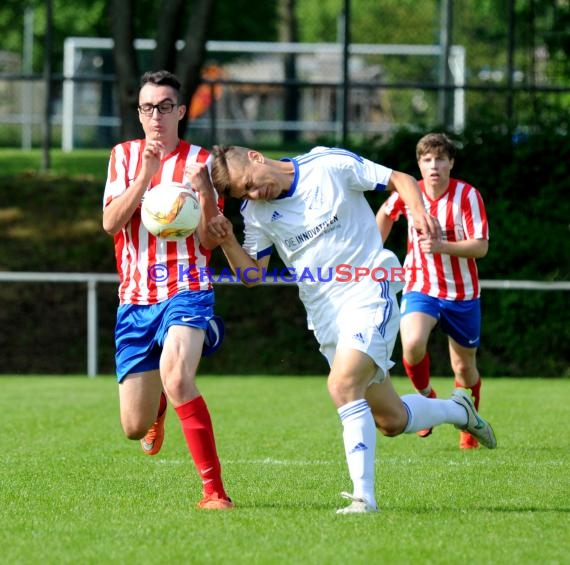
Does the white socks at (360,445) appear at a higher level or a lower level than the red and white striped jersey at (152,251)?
lower

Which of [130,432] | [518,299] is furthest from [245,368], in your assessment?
[130,432]

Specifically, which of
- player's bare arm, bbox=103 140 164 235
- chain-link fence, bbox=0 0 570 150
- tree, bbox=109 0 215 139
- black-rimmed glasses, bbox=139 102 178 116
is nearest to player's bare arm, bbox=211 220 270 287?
player's bare arm, bbox=103 140 164 235

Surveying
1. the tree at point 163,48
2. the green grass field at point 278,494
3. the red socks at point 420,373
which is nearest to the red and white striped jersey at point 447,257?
the red socks at point 420,373

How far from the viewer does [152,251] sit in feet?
21.6

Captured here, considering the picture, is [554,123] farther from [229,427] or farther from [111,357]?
[229,427]

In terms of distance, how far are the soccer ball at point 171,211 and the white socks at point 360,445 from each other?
1.21 m

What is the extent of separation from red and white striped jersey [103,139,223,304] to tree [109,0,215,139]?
32.6 ft

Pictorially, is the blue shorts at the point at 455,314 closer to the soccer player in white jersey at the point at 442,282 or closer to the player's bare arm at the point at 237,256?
the soccer player in white jersey at the point at 442,282

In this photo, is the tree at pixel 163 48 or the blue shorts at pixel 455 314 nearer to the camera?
the blue shorts at pixel 455 314

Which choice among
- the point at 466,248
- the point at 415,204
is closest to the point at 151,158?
the point at 415,204

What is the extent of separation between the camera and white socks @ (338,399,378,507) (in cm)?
594

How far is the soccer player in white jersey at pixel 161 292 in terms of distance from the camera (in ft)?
20.4

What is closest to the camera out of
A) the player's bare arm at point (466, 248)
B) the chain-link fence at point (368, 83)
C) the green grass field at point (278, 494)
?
the green grass field at point (278, 494)

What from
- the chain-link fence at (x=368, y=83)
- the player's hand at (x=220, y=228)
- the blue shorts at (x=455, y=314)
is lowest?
the blue shorts at (x=455, y=314)
